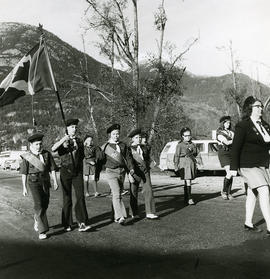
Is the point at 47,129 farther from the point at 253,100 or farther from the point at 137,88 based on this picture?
the point at 253,100

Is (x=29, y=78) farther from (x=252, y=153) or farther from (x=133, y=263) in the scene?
(x=133, y=263)

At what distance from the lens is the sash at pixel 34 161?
7.64 m

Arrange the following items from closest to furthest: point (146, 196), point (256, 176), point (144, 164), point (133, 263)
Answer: point (133, 263), point (256, 176), point (146, 196), point (144, 164)

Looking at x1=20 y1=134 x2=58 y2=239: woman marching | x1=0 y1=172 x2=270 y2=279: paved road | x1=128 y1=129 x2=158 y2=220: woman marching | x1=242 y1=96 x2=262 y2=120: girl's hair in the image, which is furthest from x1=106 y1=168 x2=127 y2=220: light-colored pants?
x1=242 y1=96 x2=262 y2=120: girl's hair

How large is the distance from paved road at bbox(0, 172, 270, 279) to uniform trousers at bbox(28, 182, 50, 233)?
0.79ft

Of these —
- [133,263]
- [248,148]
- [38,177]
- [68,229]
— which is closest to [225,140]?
[248,148]

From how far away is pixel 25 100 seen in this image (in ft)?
468

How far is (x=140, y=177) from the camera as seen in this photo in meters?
8.80

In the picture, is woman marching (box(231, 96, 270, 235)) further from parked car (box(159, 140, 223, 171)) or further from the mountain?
the mountain

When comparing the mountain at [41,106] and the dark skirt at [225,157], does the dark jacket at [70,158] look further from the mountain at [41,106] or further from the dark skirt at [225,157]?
the mountain at [41,106]

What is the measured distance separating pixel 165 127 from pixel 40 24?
19.8 metres

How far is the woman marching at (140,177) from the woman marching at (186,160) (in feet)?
5.87

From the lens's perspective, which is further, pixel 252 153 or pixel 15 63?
pixel 15 63

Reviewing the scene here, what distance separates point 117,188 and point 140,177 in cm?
67
